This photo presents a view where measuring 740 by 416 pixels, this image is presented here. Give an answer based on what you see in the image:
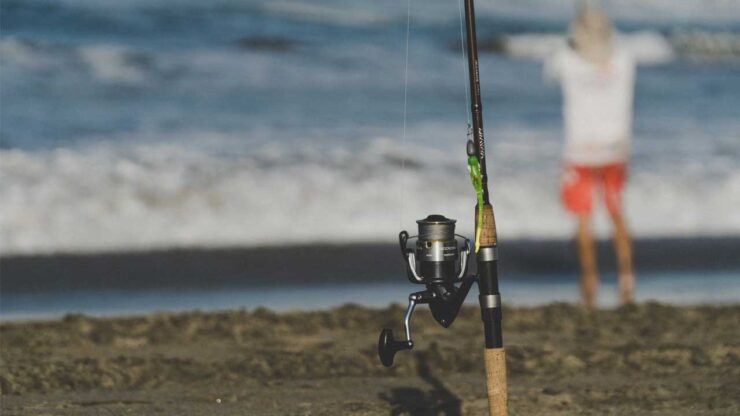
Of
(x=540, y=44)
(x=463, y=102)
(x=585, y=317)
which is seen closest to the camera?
(x=585, y=317)

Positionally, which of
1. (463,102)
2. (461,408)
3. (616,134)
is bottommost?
(461,408)

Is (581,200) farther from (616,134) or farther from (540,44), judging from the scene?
(540,44)

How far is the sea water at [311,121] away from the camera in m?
10.3

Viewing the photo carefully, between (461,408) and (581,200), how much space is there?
9.61 feet

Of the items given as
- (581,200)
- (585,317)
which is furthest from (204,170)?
(585,317)

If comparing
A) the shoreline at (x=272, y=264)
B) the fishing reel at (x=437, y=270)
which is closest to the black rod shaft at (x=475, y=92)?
the fishing reel at (x=437, y=270)

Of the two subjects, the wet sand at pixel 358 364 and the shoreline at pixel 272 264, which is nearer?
the wet sand at pixel 358 364

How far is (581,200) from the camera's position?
8.26 metres

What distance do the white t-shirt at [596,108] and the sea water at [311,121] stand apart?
6.22ft

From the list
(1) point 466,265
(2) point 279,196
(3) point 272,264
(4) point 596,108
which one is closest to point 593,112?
(4) point 596,108

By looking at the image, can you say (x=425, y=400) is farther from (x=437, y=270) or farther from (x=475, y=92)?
(x=475, y=92)

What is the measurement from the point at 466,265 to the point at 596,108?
14.1 ft

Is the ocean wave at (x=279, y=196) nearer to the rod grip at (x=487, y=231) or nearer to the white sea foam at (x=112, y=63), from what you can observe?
the white sea foam at (x=112, y=63)

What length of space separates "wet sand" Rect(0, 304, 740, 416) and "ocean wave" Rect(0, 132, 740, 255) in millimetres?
2586
